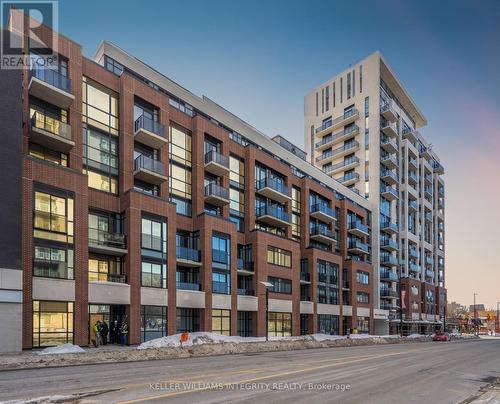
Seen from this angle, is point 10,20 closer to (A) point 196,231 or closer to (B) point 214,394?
(A) point 196,231

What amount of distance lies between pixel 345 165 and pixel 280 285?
4200 cm

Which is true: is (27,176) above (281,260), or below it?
above

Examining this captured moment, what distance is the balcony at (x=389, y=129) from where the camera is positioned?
3329 inches

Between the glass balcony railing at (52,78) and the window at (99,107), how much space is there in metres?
2.60

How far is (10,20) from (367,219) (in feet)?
210

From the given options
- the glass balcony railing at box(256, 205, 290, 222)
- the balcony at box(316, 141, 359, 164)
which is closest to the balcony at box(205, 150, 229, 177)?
the glass balcony railing at box(256, 205, 290, 222)

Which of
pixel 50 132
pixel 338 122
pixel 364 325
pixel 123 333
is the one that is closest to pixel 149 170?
pixel 50 132

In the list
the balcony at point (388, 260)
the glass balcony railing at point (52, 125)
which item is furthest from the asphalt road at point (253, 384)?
the balcony at point (388, 260)

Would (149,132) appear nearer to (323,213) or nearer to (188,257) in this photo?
(188,257)

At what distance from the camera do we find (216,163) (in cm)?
4434

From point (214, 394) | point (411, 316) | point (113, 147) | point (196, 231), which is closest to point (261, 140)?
point (196, 231)

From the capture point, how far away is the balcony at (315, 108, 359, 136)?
85625 mm

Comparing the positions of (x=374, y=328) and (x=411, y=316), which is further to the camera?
(x=411, y=316)

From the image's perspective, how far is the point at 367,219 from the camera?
264ft
